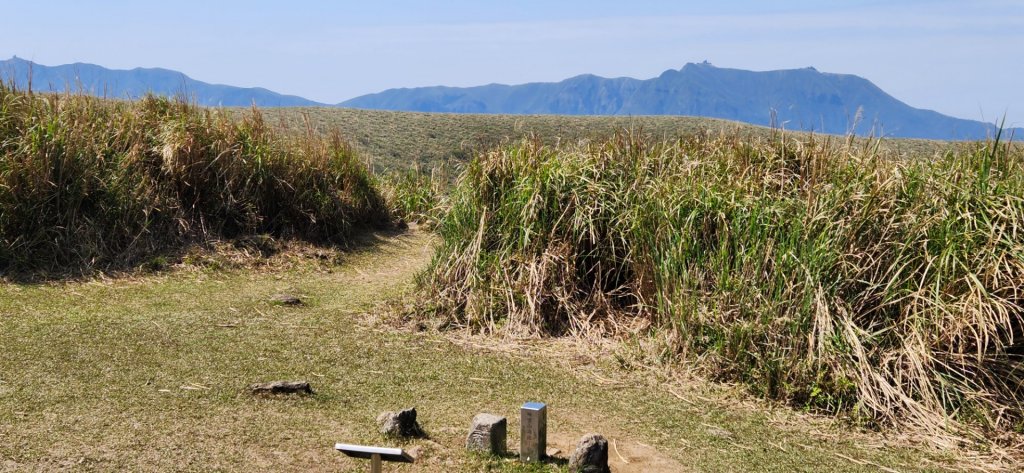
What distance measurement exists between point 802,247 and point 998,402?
1.32 metres

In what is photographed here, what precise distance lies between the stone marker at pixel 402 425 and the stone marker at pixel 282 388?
2.67ft

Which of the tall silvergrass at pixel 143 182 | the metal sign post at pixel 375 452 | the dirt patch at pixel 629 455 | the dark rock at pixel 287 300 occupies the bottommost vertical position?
the dirt patch at pixel 629 455

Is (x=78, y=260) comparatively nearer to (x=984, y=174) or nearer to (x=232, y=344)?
(x=232, y=344)

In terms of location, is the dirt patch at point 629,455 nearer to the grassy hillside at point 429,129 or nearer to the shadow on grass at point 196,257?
the shadow on grass at point 196,257

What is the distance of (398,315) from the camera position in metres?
6.90

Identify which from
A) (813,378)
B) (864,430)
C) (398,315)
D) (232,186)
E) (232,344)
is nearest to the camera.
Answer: (864,430)

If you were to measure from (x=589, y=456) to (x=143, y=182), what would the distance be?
21.7 feet

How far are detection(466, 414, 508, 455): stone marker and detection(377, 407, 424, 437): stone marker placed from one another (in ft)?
1.05

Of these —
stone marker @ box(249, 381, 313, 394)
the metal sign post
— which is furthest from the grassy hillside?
the metal sign post

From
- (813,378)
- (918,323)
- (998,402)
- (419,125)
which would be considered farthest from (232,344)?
(419,125)

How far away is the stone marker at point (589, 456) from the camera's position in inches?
148

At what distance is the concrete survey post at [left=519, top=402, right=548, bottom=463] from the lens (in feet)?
12.5

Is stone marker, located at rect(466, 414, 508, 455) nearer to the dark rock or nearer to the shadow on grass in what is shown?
the dark rock

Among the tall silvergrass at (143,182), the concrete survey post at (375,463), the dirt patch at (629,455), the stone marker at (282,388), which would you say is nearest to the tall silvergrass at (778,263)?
the dirt patch at (629,455)
